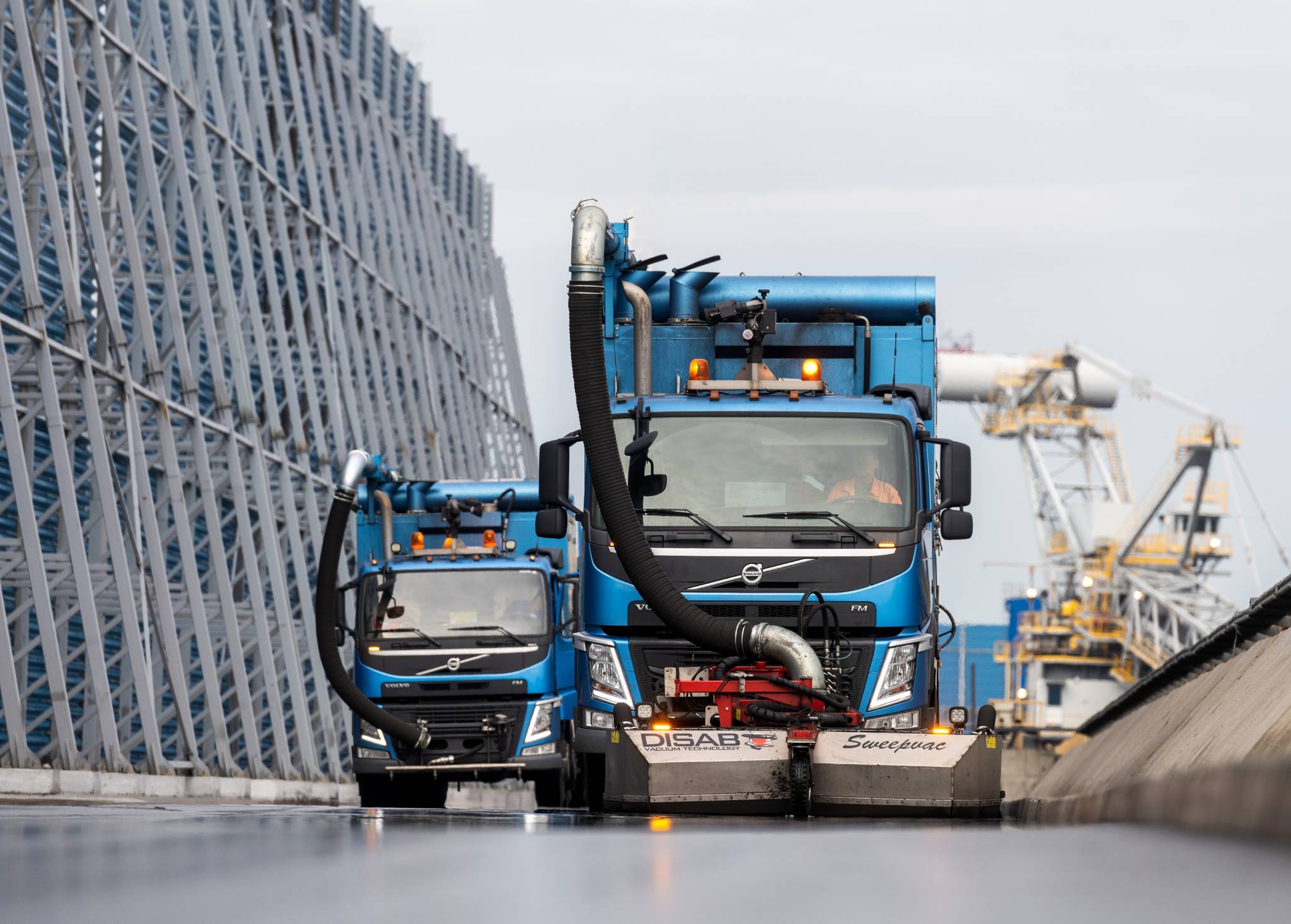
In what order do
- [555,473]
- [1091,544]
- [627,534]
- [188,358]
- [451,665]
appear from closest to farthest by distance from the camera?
[627,534] → [555,473] → [451,665] → [188,358] → [1091,544]

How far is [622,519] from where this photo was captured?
39.2 ft

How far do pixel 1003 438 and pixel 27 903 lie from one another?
2664 inches

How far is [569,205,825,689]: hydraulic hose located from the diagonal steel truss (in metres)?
8.29

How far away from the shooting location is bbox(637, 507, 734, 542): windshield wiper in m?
12.1

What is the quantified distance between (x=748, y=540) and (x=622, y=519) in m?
0.80

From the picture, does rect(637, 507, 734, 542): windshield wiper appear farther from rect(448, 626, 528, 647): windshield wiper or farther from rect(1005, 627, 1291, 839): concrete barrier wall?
rect(448, 626, 528, 647): windshield wiper

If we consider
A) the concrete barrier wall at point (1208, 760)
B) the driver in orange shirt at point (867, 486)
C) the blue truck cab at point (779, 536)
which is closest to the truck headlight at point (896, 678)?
the blue truck cab at point (779, 536)

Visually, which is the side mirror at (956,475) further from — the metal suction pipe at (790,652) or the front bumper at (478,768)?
the front bumper at (478,768)

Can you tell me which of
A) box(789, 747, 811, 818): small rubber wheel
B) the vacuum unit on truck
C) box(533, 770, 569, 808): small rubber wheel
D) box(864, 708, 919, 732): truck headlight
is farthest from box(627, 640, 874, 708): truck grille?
box(533, 770, 569, 808): small rubber wheel

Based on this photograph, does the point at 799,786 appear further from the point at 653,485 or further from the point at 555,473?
the point at 555,473

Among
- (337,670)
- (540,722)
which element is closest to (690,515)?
(337,670)

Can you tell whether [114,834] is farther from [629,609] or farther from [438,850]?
[629,609]

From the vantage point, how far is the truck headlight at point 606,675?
1215cm

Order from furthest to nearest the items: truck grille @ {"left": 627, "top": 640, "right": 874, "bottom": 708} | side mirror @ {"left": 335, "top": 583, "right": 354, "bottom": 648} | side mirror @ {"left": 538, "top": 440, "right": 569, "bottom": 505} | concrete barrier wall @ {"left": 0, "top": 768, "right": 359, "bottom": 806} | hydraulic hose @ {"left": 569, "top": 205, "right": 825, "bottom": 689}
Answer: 1. side mirror @ {"left": 335, "top": 583, "right": 354, "bottom": 648}
2. concrete barrier wall @ {"left": 0, "top": 768, "right": 359, "bottom": 806}
3. side mirror @ {"left": 538, "top": 440, "right": 569, "bottom": 505}
4. truck grille @ {"left": 627, "top": 640, "right": 874, "bottom": 708}
5. hydraulic hose @ {"left": 569, "top": 205, "right": 825, "bottom": 689}
